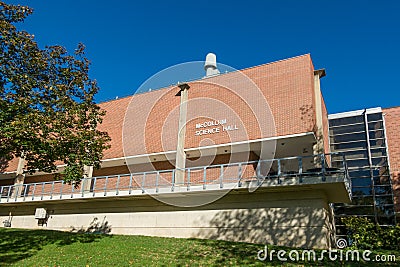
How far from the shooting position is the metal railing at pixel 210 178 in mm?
12406

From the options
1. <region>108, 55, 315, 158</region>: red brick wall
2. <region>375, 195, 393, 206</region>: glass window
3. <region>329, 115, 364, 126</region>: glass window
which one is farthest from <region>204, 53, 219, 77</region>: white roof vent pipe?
<region>375, 195, 393, 206</region>: glass window

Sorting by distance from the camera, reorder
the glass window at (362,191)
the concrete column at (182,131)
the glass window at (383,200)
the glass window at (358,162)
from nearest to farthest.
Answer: the concrete column at (182,131) < the glass window at (383,200) < the glass window at (362,191) < the glass window at (358,162)

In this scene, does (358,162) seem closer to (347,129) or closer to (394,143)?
(394,143)

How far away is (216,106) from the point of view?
1847 cm

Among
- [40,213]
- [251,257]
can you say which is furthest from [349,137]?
[40,213]

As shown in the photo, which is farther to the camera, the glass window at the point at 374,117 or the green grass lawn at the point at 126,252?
the glass window at the point at 374,117

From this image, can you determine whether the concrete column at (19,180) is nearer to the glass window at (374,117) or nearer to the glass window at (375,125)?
the glass window at (375,125)

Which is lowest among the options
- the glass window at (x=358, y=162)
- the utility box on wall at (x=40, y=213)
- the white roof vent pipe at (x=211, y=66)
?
the utility box on wall at (x=40, y=213)

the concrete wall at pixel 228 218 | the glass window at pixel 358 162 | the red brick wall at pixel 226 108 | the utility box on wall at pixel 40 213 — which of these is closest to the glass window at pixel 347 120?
the glass window at pixel 358 162

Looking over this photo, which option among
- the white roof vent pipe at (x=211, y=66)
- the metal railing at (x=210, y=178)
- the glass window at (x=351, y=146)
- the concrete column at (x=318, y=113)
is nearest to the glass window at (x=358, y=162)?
the glass window at (x=351, y=146)

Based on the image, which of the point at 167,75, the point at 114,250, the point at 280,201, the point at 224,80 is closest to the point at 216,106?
the point at 224,80

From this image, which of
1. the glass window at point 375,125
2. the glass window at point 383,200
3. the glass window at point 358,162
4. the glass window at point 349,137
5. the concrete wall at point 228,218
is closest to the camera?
the concrete wall at point 228,218

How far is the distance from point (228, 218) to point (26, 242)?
822 centimetres

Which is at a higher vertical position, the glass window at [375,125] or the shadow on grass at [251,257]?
the glass window at [375,125]
